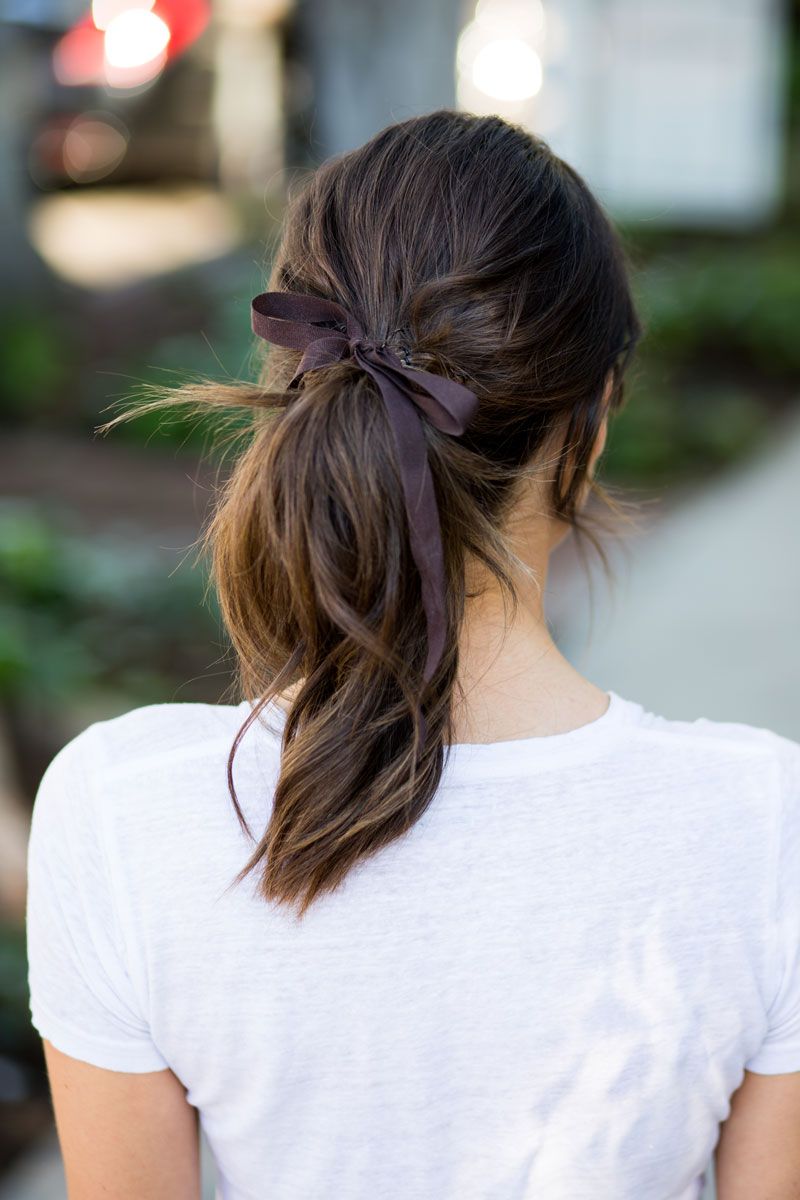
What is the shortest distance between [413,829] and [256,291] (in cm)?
740

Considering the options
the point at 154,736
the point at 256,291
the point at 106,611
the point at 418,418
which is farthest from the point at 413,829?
the point at 256,291

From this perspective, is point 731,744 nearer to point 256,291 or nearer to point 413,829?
point 413,829

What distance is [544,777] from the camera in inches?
42.4

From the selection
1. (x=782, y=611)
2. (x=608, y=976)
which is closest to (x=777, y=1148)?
(x=608, y=976)

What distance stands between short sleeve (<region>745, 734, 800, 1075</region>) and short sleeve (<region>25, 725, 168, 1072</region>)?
23.0 inches

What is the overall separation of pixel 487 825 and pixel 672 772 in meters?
0.18

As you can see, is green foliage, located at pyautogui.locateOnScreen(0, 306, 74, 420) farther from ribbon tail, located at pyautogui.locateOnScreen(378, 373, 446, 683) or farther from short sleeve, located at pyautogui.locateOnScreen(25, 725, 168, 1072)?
ribbon tail, located at pyautogui.locateOnScreen(378, 373, 446, 683)

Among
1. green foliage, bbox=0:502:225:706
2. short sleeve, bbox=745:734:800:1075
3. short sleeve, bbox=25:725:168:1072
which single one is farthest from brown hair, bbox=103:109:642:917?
green foliage, bbox=0:502:225:706

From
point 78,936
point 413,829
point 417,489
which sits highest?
point 417,489

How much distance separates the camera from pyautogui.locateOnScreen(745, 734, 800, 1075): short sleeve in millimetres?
1097

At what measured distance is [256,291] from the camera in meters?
8.05

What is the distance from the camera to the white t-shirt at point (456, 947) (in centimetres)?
106

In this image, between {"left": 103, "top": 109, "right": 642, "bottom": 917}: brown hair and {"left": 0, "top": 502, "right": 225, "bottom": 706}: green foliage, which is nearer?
{"left": 103, "top": 109, "right": 642, "bottom": 917}: brown hair

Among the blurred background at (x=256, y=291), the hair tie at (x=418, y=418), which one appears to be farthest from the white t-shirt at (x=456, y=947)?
the blurred background at (x=256, y=291)
